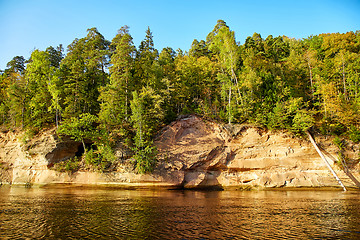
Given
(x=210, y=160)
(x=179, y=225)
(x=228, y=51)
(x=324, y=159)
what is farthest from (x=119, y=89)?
(x=324, y=159)

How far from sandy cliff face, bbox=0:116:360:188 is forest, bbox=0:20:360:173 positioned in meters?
2.04

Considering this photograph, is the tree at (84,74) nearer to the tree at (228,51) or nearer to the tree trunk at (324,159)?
the tree at (228,51)

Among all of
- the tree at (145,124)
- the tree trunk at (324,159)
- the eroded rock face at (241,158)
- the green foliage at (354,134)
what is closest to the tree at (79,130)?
the tree at (145,124)

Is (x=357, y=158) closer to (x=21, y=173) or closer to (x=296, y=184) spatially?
(x=296, y=184)

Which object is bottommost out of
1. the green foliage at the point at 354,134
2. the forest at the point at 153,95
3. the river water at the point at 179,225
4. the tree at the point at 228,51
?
the river water at the point at 179,225

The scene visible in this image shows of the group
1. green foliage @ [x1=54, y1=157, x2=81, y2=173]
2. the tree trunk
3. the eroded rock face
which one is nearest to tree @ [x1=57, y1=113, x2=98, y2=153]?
green foliage @ [x1=54, y1=157, x2=81, y2=173]

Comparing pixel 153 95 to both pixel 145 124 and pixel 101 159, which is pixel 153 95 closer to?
pixel 145 124

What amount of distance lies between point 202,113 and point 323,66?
24.8 m

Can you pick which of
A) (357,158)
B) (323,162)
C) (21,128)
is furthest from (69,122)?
(357,158)

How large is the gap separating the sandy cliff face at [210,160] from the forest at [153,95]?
80.2 inches

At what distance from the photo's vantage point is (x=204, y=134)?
→ 34875mm

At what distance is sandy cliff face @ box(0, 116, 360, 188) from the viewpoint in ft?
99.1

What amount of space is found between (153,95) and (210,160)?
1323cm

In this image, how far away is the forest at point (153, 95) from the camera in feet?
108
